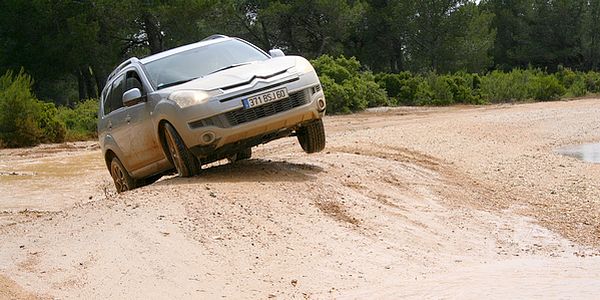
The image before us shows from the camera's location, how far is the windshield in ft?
35.4

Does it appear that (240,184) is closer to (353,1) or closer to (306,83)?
(306,83)

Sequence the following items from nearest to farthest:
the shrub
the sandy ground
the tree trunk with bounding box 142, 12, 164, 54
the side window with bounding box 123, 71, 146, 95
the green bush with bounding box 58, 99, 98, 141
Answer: the sandy ground, the side window with bounding box 123, 71, 146, 95, the shrub, the green bush with bounding box 58, 99, 98, 141, the tree trunk with bounding box 142, 12, 164, 54

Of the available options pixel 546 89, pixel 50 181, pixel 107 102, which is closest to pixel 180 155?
pixel 107 102

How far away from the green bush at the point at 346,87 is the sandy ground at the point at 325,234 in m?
15.2

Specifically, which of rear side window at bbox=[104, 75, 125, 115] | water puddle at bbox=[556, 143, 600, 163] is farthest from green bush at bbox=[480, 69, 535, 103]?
rear side window at bbox=[104, 75, 125, 115]

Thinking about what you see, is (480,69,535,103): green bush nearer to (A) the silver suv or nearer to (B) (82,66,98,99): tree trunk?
(B) (82,66,98,99): tree trunk

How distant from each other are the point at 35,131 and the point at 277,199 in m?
17.5

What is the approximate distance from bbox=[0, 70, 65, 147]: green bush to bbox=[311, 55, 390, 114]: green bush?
8570 mm

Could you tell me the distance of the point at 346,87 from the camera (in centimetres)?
3028

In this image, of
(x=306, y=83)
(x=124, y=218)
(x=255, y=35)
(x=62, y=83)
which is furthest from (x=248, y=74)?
(x=62, y=83)

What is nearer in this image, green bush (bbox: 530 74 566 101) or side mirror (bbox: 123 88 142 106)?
side mirror (bbox: 123 88 142 106)

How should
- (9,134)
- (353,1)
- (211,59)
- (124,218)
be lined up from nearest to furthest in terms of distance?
(124,218) < (211,59) < (9,134) < (353,1)

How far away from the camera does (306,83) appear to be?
10.3 metres

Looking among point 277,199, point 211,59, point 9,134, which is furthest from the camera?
point 9,134
